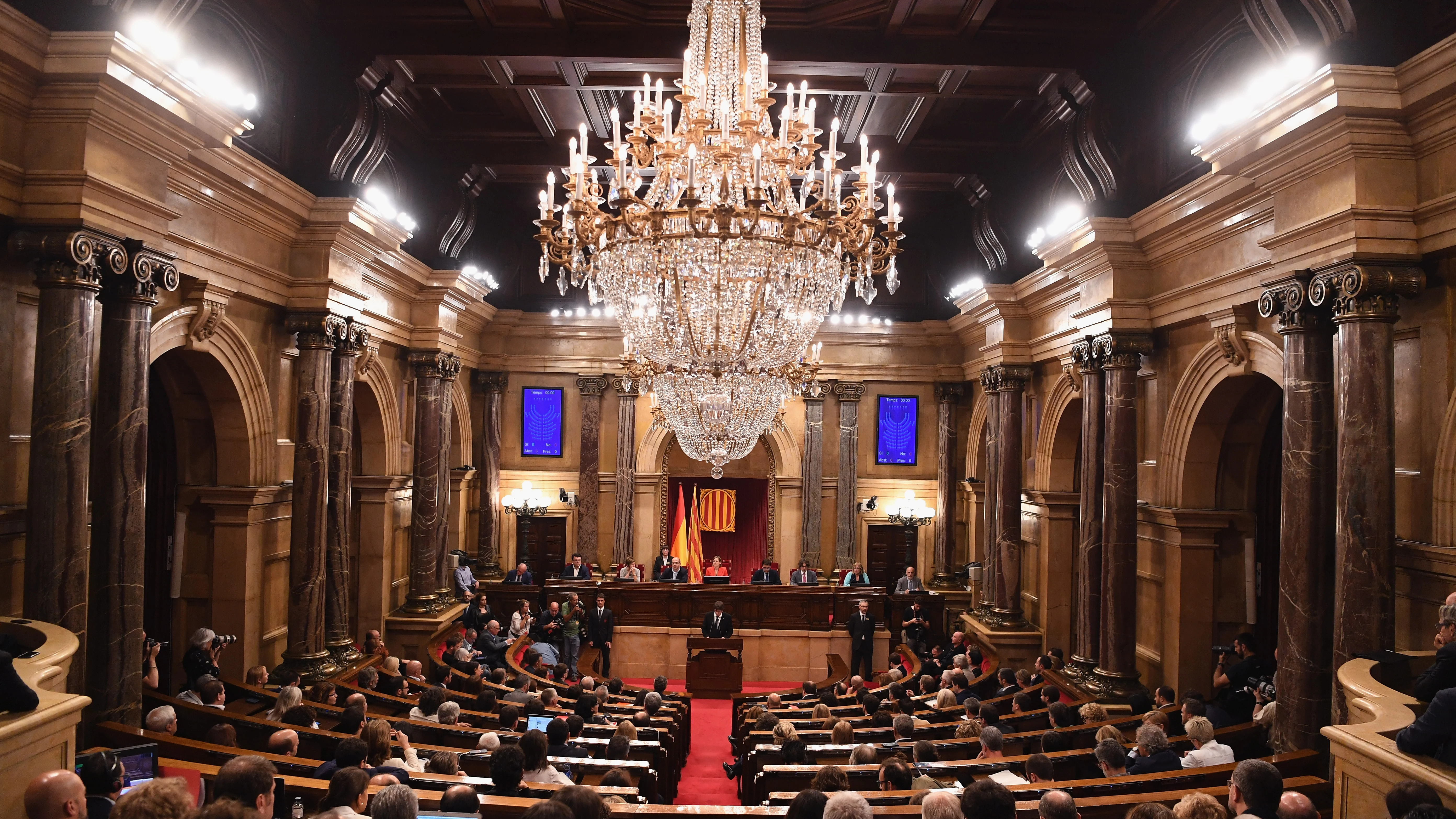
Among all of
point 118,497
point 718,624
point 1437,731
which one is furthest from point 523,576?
point 1437,731

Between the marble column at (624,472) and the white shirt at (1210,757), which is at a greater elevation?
the marble column at (624,472)

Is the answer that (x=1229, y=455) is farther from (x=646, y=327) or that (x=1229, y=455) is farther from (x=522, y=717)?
(x=522, y=717)

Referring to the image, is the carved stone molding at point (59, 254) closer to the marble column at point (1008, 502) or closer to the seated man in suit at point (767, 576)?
the marble column at point (1008, 502)

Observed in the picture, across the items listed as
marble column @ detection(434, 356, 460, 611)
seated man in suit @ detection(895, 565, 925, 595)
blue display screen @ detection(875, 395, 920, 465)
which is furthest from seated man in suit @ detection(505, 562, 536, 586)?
blue display screen @ detection(875, 395, 920, 465)

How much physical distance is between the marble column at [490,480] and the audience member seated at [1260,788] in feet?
48.2

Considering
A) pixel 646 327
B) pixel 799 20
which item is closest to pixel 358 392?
pixel 646 327

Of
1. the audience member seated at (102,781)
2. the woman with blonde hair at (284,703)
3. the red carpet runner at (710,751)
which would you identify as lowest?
the red carpet runner at (710,751)

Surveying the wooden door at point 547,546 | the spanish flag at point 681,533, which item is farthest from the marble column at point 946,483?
the wooden door at point 547,546

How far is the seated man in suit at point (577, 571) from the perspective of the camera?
15883 mm

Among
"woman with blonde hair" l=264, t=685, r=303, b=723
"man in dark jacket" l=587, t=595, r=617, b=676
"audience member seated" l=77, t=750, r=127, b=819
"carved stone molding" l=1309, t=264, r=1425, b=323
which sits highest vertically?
"carved stone molding" l=1309, t=264, r=1425, b=323

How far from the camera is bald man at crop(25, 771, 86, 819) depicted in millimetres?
3299

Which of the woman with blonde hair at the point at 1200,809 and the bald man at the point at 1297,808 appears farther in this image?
the bald man at the point at 1297,808

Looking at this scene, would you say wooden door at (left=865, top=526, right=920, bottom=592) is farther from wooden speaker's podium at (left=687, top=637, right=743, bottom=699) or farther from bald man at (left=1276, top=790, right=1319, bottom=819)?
bald man at (left=1276, top=790, right=1319, bottom=819)

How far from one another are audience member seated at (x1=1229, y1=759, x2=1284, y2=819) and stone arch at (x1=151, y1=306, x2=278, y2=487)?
9051mm
